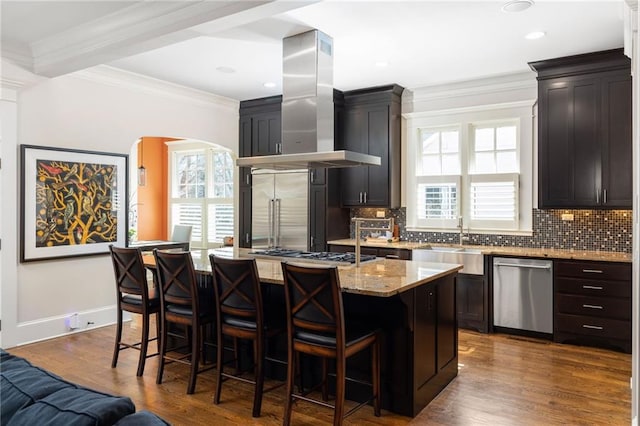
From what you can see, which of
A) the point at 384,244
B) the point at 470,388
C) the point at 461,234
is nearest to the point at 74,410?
the point at 470,388

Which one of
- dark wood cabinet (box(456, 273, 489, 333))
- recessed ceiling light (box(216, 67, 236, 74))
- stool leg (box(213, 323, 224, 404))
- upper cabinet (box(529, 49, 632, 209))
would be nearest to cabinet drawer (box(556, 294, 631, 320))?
dark wood cabinet (box(456, 273, 489, 333))

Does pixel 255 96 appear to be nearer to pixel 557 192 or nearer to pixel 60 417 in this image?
pixel 557 192

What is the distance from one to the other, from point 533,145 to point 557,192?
71 cm

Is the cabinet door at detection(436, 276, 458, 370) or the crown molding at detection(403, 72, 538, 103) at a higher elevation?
the crown molding at detection(403, 72, 538, 103)

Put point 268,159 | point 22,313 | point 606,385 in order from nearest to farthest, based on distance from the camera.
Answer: point 606,385 < point 268,159 < point 22,313

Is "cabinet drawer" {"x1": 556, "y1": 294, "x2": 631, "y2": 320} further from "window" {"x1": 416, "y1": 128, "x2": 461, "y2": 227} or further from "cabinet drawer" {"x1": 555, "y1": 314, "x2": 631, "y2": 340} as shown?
"window" {"x1": 416, "y1": 128, "x2": 461, "y2": 227}

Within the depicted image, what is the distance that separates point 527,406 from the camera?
3125mm

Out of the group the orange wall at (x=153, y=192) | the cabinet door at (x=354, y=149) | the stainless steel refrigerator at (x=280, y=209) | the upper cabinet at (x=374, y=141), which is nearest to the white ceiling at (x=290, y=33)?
the upper cabinet at (x=374, y=141)

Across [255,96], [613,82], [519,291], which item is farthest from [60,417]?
[255,96]

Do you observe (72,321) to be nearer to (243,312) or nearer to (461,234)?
(243,312)

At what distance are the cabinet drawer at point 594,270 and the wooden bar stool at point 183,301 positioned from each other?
3361 millimetres

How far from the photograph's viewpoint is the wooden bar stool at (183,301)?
10.9 feet

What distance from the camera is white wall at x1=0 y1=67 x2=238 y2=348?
4371 millimetres

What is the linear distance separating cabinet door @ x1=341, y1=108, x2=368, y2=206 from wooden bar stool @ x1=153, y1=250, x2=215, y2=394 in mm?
3005
